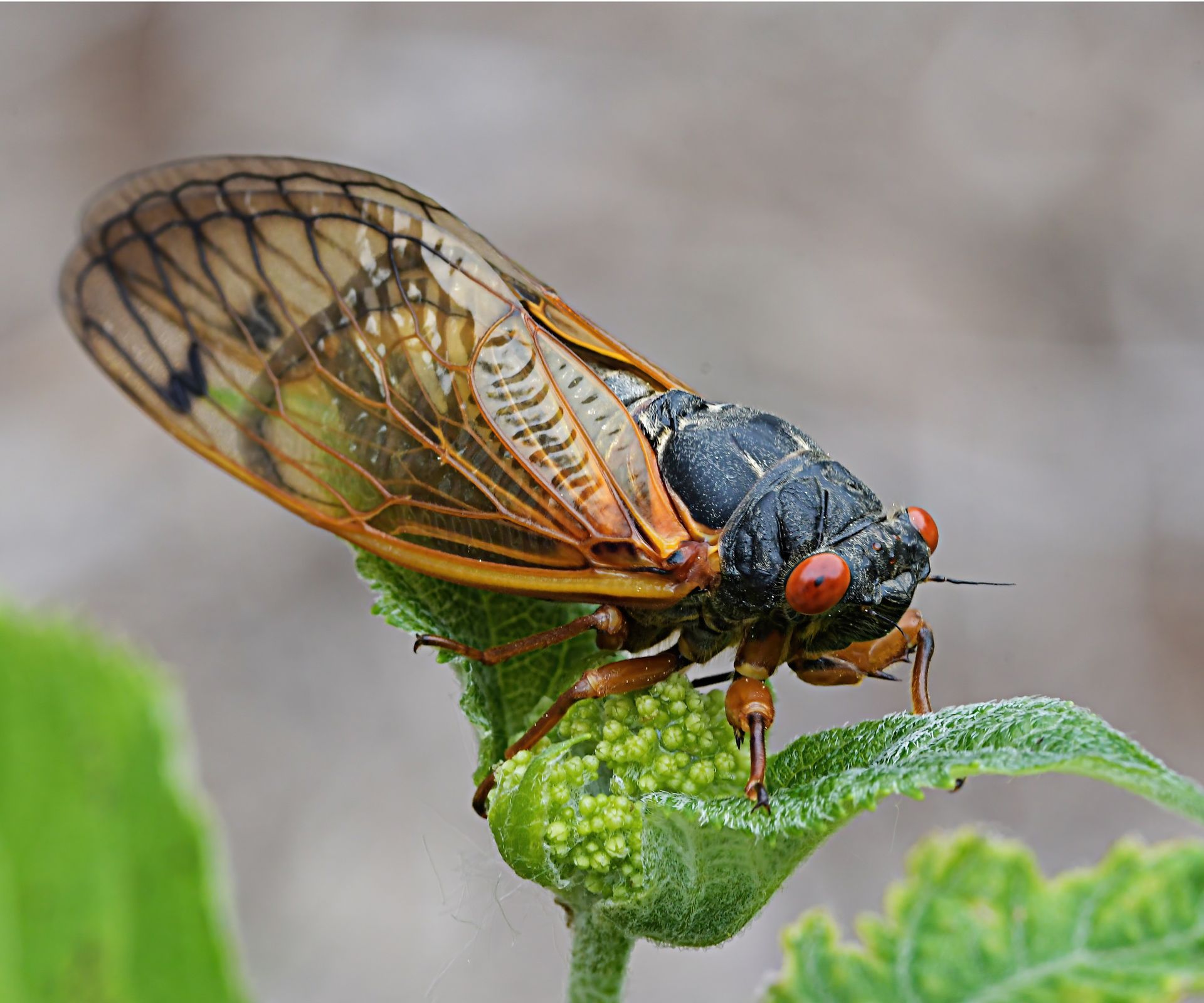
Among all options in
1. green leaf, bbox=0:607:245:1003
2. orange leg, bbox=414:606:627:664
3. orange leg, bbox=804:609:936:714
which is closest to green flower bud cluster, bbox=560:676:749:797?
orange leg, bbox=414:606:627:664

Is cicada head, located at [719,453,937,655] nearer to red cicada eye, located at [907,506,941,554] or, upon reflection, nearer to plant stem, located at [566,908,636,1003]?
red cicada eye, located at [907,506,941,554]

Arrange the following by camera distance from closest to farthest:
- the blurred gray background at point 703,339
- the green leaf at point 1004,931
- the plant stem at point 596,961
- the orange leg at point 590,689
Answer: the green leaf at point 1004,931
the plant stem at point 596,961
the orange leg at point 590,689
the blurred gray background at point 703,339

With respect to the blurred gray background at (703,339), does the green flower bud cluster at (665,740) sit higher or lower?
lower

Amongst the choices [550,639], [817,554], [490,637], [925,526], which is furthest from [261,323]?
[925,526]

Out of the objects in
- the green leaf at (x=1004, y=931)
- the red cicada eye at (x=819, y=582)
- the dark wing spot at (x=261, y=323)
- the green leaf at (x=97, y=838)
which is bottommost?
the green leaf at (x=97, y=838)

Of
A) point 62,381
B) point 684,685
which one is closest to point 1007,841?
point 684,685

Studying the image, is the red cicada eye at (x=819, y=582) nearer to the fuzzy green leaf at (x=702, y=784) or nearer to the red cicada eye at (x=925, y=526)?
the fuzzy green leaf at (x=702, y=784)

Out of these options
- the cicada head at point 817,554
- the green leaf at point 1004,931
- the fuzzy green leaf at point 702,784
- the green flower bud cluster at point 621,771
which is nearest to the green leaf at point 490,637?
the fuzzy green leaf at point 702,784

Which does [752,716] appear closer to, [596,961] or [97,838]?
[596,961]
